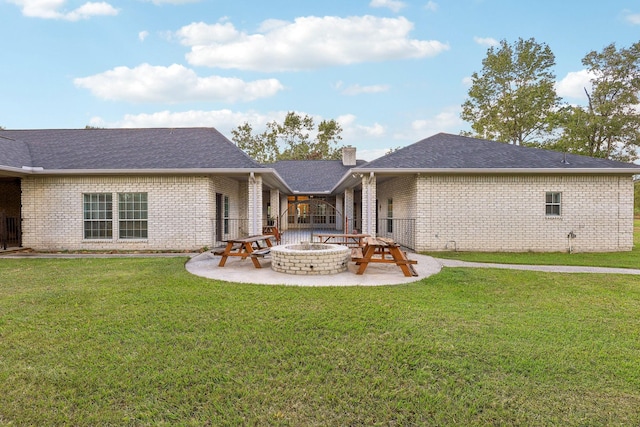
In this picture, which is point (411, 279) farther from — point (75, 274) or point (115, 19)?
point (115, 19)

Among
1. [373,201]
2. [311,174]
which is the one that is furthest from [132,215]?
[311,174]

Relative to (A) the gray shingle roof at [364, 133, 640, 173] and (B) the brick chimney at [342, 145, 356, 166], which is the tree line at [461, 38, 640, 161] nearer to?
(B) the brick chimney at [342, 145, 356, 166]

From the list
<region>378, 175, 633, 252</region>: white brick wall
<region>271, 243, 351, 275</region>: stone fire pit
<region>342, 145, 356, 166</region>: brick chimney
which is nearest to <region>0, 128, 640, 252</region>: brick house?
<region>378, 175, 633, 252</region>: white brick wall

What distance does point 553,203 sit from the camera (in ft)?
36.2

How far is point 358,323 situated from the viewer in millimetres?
4078

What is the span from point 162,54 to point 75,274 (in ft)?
42.3

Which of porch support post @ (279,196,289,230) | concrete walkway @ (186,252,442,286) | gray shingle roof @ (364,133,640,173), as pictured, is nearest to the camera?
concrete walkway @ (186,252,442,286)

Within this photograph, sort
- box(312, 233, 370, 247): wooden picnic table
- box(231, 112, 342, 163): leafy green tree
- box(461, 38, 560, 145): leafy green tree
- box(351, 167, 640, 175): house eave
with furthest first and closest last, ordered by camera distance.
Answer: box(231, 112, 342, 163): leafy green tree
box(461, 38, 560, 145): leafy green tree
box(351, 167, 640, 175): house eave
box(312, 233, 370, 247): wooden picnic table

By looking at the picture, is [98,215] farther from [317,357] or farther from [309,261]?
[317,357]

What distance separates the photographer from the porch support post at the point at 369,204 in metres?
11.1

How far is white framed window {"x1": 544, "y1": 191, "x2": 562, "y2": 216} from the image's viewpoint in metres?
11.0

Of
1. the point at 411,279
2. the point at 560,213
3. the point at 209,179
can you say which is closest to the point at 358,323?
the point at 411,279

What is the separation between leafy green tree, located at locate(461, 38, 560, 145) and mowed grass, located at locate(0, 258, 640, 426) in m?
26.5

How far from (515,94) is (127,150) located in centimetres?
2986
